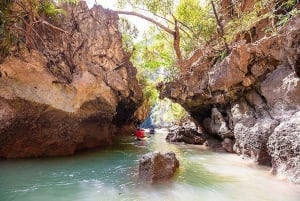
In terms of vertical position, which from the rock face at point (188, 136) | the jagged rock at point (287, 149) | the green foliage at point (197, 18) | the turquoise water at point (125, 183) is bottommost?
the turquoise water at point (125, 183)

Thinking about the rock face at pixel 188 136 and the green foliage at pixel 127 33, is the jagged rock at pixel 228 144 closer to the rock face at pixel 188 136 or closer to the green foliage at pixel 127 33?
the rock face at pixel 188 136

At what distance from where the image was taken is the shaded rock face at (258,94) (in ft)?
26.0

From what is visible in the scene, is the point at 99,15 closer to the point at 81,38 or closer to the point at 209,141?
the point at 81,38

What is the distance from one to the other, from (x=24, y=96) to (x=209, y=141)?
1004cm

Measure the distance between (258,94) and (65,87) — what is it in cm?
757

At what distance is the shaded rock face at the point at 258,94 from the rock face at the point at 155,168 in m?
3.14

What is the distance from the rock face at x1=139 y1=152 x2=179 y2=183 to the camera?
7398mm

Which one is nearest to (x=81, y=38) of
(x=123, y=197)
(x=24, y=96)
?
(x=24, y=96)

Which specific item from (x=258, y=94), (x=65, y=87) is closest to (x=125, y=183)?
(x=65, y=87)

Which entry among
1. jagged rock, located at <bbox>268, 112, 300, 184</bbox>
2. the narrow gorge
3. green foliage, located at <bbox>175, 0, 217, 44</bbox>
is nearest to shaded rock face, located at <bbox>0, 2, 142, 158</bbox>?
the narrow gorge

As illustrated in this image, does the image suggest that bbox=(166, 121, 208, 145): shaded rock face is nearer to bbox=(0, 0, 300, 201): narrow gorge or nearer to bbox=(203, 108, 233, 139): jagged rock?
bbox=(0, 0, 300, 201): narrow gorge

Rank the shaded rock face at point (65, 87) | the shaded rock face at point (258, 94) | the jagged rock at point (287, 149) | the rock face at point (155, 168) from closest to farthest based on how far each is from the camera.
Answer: the jagged rock at point (287, 149), the rock face at point (155, 168), the shaded rock face at point (258, 94), the shaded rock face at point (65, 87)

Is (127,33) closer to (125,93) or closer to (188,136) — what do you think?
(125,93)

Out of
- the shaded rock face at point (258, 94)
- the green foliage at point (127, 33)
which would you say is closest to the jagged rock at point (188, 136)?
the shaded rock face at point (258, 94)
